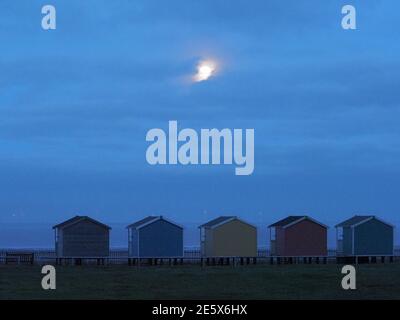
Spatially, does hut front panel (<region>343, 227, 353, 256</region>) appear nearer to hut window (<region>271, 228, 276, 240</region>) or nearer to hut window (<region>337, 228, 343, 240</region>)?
hut window (<region>337, 228, 343, 240</region>)

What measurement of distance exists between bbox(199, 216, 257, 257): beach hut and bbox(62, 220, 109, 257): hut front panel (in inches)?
294

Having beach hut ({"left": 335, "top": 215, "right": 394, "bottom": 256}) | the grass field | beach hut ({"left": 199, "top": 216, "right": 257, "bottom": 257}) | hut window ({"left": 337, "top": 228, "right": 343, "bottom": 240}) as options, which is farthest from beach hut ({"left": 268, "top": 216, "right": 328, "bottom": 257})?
the grass field

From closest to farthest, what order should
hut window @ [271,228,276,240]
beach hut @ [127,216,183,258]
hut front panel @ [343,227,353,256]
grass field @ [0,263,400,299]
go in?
grass field @ [0,263,400,299] → beach hut @ [127,216,183,258] → hut front panel @ [343,227,353,256] → hut window @ [271,228,276,240]

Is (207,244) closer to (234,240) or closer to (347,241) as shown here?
(234,240)

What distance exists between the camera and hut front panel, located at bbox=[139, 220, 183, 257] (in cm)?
5275

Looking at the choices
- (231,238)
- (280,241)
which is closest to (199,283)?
(231,238)

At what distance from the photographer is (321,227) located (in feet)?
182

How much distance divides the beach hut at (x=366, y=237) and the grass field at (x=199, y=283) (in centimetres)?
502

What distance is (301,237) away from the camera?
54969 millimetres

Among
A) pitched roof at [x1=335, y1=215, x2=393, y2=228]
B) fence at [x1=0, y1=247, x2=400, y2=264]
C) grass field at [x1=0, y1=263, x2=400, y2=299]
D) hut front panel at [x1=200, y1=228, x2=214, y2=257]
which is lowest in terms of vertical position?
grass field at [x1=0, y1=263, x2=400, y2=299]

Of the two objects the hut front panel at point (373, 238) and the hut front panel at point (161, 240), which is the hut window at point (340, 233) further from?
the hut front panel at point (161, 240)

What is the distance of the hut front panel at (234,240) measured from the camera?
53406mm

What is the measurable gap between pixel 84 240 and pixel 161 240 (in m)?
5.38
